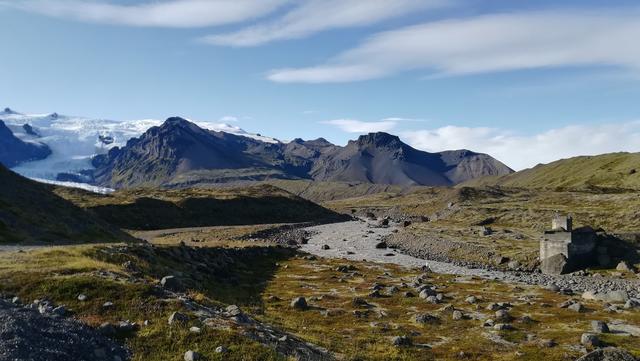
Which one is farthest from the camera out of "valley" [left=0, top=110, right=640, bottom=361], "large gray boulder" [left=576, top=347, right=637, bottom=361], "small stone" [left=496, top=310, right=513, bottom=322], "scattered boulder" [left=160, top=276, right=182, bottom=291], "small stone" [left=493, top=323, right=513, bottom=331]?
"small stone" [left=496, top=310, right=513, bottom=322]

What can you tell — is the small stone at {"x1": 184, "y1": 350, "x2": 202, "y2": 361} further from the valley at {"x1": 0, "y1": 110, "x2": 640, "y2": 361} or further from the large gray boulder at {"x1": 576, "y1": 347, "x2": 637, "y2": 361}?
the large gray boulder at {"x1": 576, "y1": 347, "x2": 637, "y2": 361}

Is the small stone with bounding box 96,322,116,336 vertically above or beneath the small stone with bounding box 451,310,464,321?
above

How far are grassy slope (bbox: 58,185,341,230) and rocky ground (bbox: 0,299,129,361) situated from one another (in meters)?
117

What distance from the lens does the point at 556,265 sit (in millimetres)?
76062

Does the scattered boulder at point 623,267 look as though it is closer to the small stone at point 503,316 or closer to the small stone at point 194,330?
the small stone at point 503,316

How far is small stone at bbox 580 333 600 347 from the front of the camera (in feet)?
120

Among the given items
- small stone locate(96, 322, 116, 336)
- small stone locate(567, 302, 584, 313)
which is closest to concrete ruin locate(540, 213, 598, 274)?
small stone locate(567, 302, 584, 313)

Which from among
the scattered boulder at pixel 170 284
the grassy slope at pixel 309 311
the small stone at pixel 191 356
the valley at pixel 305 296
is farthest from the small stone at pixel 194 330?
the scattered boulder at pixel 170 284

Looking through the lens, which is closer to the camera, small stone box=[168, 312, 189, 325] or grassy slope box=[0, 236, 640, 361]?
grassy slope box=[0, 236, 640, 361]

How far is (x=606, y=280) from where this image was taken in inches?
2665

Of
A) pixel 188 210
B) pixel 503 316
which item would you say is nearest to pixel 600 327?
pixel 503 316

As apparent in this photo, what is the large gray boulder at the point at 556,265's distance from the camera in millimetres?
75375

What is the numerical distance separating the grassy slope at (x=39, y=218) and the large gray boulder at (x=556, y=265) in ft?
224

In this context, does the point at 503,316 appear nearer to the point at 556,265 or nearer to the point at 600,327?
the point at 600,327
